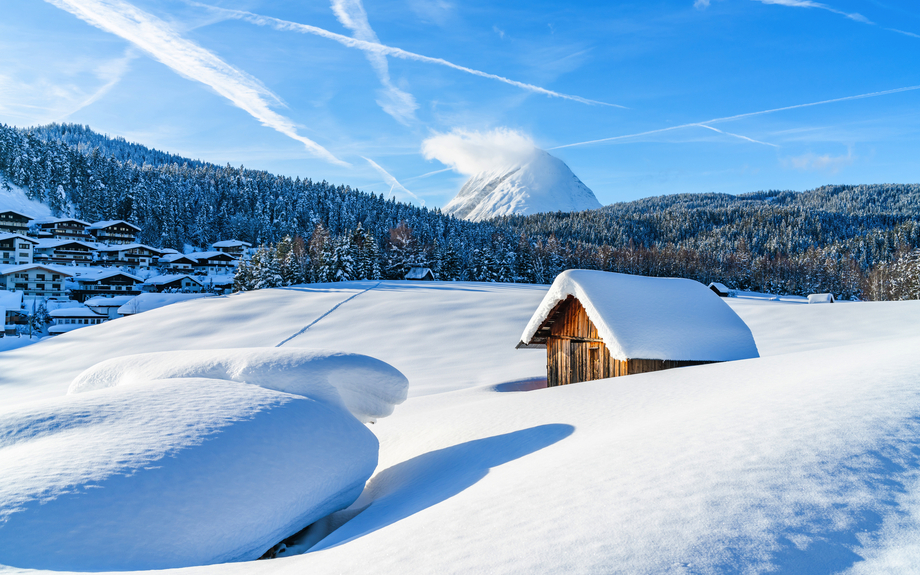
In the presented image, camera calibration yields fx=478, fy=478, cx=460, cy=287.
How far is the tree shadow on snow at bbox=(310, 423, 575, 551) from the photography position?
5188mm

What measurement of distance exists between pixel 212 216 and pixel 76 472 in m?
125

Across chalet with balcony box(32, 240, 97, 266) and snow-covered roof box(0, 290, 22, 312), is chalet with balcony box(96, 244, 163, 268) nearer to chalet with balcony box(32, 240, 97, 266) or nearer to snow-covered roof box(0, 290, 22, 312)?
chalet with balcony box(32, 240, 97, 266)

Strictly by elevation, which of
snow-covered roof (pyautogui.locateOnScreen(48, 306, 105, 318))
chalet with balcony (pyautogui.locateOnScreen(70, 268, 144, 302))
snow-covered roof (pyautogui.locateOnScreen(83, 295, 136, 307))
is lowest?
snow-covered roof (pyautogui.locateOnScreen(48, 306, 105, 318))

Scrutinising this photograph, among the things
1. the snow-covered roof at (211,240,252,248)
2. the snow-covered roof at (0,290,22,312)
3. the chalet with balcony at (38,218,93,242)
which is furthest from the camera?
the snow-covered roof at (211,240,252,248)

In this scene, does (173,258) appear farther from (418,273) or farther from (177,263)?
(418,273)

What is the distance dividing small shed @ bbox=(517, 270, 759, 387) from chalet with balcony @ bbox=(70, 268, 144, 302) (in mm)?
79197

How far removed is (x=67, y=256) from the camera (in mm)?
82812

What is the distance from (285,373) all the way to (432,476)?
115 inches

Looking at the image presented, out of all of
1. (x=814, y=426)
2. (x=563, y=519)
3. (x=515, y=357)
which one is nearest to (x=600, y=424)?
(x=814, y=426)

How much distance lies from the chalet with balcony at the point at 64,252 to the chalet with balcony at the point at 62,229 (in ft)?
15.0

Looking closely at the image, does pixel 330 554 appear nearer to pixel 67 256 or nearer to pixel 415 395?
pixel 415 395

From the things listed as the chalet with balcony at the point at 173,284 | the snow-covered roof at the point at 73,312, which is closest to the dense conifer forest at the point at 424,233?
the chalet with balcony at the point at 173,284

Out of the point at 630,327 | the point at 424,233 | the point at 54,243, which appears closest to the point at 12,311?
the point at 54,243

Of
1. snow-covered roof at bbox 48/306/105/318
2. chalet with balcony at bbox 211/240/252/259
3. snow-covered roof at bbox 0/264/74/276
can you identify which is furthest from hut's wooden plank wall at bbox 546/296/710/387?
chalet with balcony at bbox 211/240/252/259
